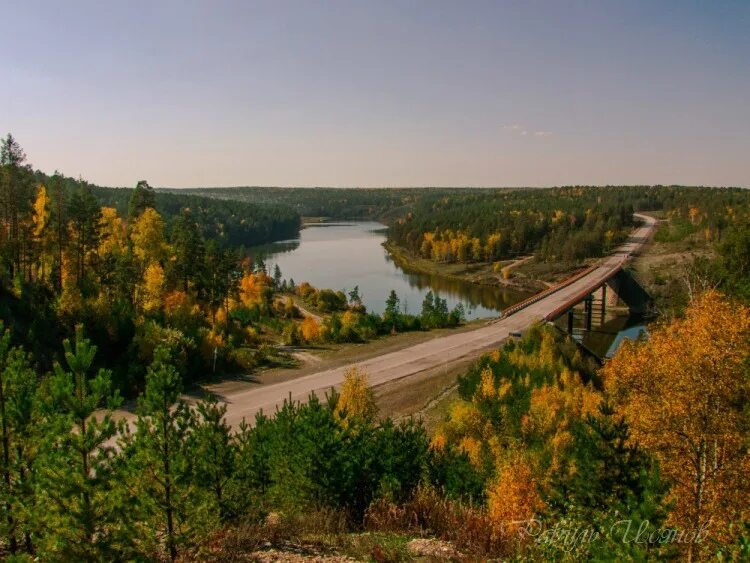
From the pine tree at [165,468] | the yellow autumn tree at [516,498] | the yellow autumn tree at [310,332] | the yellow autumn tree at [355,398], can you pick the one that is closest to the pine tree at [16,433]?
the pine tree at [165,468]

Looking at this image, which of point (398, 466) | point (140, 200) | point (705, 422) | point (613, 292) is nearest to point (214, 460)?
point (398, 466)

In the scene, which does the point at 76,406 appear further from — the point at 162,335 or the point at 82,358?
the point at 162,335

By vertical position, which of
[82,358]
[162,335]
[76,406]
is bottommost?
[162,335]

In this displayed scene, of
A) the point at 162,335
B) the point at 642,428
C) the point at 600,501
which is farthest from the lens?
the point at 162,335

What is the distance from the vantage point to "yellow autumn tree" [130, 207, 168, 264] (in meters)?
49.3

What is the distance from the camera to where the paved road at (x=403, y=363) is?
110 ft

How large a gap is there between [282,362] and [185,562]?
1283 inches

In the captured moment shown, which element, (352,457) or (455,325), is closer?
(352,457)

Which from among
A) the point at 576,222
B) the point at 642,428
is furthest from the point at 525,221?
the point at 642,428

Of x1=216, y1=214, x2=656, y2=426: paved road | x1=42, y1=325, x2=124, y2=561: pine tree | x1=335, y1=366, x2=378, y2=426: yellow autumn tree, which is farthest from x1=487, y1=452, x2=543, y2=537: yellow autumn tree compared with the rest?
x1=335, y1=366, x2=378, y2=426: yellow autumn tree

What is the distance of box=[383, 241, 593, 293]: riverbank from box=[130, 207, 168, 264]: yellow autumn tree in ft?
239

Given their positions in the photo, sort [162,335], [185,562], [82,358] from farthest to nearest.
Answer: [162,335]
[185,562]
[82,358]

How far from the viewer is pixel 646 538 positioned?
814 cm

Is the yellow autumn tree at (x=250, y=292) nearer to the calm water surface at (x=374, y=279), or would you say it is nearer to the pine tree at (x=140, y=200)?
the pine tree at (x=140, y=200)
